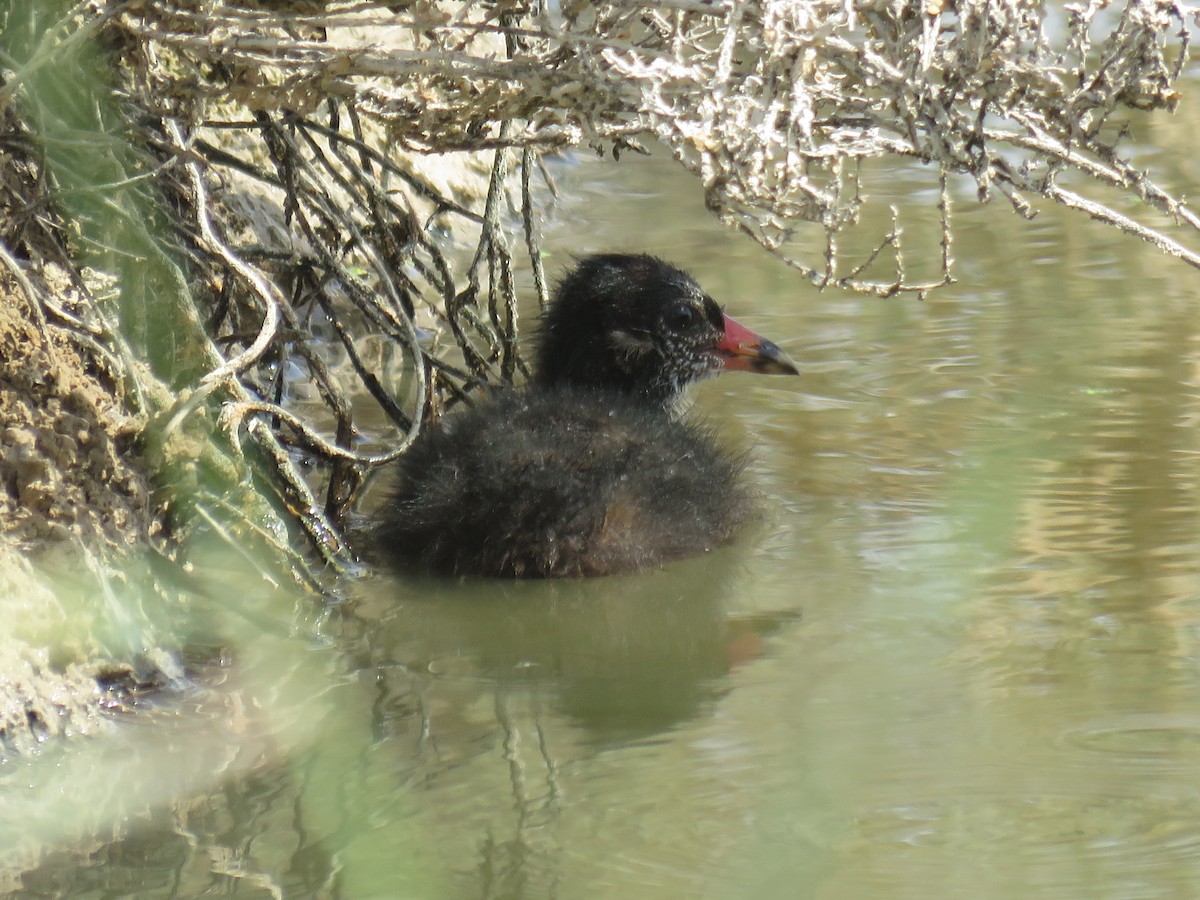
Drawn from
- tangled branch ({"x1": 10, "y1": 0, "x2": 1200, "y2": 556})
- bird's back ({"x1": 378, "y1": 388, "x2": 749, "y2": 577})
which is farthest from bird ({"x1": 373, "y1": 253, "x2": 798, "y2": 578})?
tangled branch ({"x1": 10, "y1": 0, "x2": 1200, "y2": 556})

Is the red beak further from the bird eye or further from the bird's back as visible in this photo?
the bird's back

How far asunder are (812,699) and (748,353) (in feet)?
7.80

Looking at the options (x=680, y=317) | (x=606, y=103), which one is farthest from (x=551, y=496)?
(x=680, y=317)

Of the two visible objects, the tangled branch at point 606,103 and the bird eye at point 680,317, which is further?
the bird eye at point 680,317

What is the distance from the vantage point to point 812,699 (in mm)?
4070

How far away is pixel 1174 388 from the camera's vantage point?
242 inches

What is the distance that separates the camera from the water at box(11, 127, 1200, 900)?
334 centimetres

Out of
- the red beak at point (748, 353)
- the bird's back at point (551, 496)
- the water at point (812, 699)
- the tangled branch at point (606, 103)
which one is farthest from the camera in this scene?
the red beak at point (748, 353)

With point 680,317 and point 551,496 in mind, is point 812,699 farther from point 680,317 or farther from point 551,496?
point 680,317

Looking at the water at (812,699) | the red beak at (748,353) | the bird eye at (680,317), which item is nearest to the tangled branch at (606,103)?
the bird eye at (680,317)

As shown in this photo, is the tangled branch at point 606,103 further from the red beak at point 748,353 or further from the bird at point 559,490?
the red beak at point 748,353

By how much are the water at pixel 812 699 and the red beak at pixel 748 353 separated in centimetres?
22

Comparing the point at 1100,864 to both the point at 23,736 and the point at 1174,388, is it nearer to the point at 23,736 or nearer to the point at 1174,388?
the point at 23,736

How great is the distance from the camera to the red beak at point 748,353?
20.4 ft
